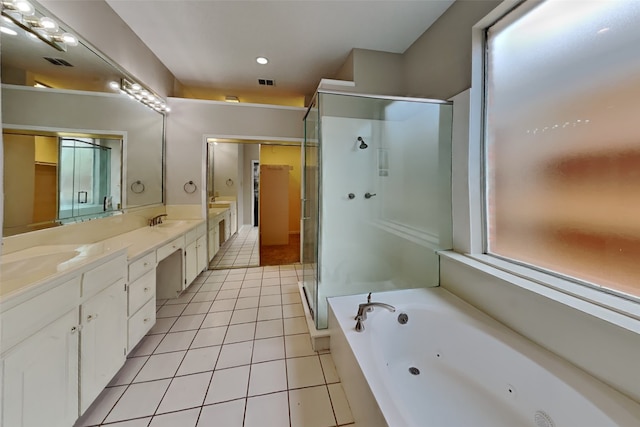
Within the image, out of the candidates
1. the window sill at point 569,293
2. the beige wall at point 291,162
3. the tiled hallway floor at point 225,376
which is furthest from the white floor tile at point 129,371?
the beige wall at point 291,162

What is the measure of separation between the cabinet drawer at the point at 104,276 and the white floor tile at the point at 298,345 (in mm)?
1278

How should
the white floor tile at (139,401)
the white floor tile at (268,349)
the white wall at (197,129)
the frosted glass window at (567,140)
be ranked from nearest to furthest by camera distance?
the frosted glass window at (567,140) < the white floor tile at (139,401) < the white floor tile at (268,349) < the white wall at (197,129)

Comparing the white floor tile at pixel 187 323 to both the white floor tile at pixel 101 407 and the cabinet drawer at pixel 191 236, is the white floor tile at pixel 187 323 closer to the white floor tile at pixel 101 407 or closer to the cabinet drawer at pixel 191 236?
the white floor tile at pixel 101 407

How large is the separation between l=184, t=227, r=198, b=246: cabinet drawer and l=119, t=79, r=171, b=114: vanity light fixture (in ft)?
5.10

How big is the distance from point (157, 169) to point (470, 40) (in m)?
3.57

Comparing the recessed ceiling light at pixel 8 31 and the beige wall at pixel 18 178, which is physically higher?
the recessed ceiling light at pixel 8 31

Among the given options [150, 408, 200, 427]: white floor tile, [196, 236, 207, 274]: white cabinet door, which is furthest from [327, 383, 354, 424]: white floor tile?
[196, 236, 207, 274]: white cabinet door

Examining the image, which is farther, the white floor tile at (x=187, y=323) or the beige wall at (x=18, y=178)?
the white floor tile at (x=187, y=323)

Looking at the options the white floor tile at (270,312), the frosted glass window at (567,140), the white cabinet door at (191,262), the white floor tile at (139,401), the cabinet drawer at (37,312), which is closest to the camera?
the cabinet drawer at (37,312)

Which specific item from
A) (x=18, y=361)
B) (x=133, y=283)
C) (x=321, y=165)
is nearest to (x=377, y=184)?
(x=321, y=165)

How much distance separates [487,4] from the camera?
165 cm

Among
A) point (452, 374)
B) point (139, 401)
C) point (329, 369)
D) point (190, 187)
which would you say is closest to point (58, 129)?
point (190, 187)

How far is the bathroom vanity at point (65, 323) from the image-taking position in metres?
0.85

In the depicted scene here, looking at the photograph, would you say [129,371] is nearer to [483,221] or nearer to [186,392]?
[186,392]
